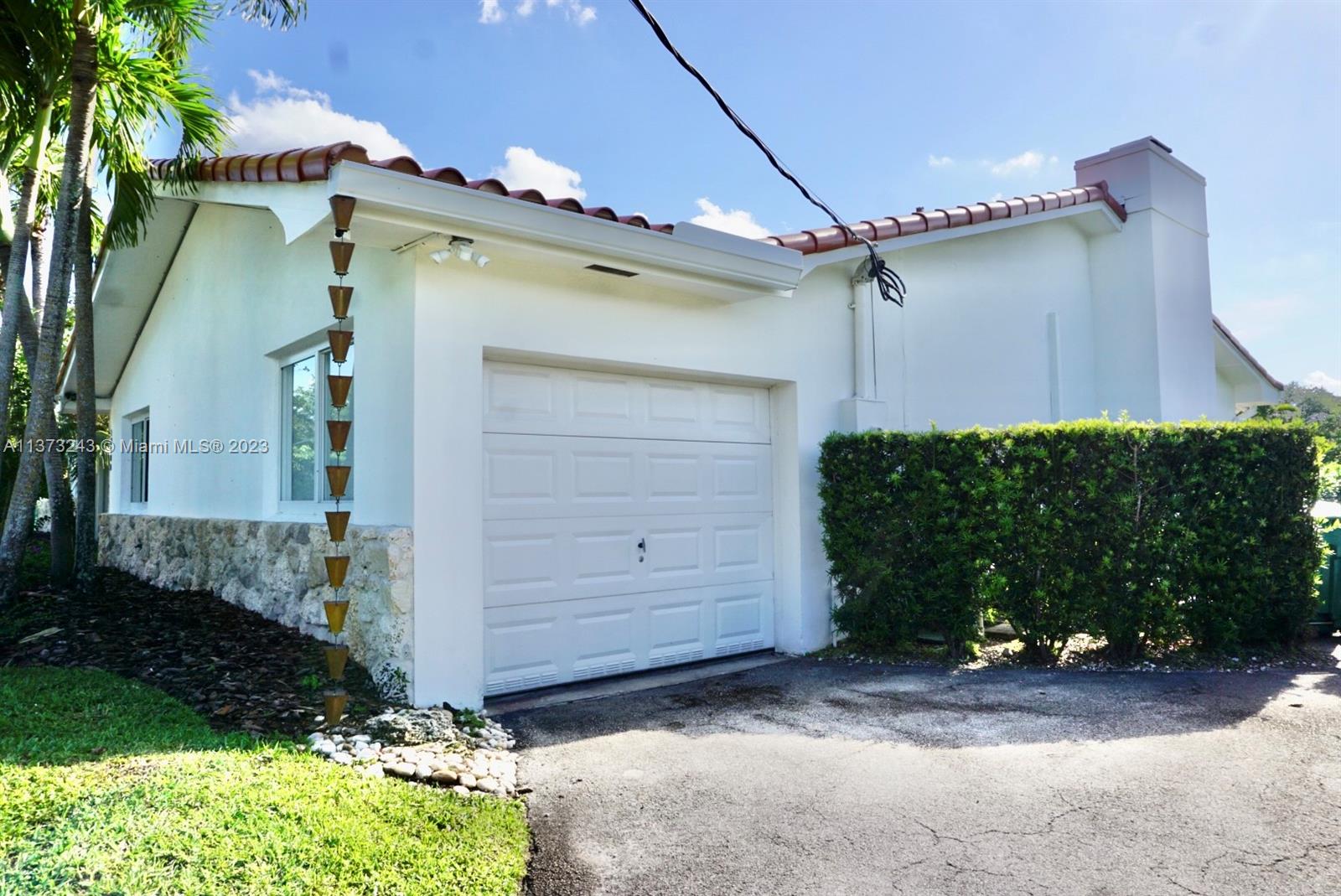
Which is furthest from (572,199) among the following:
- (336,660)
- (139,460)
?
(139,460)

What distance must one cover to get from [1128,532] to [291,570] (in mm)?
6929

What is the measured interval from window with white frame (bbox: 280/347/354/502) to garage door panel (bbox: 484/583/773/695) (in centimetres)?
183

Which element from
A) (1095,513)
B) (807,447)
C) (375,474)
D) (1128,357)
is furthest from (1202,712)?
(1128,357)

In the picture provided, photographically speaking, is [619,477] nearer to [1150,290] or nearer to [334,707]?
[334,707]

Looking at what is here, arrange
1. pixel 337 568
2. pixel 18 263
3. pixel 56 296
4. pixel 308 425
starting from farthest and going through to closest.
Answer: pixel 18 263
pixel 56 296
pixel 308 425
pixel 337 568

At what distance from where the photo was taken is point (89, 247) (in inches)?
355

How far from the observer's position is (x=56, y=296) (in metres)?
Result: 7.79

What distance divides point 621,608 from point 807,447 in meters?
2.36

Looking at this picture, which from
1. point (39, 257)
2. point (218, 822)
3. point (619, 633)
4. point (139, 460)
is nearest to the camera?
point (218, 822)

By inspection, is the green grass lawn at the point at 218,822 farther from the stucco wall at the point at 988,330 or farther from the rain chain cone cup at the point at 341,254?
the stucco wall at the point at 988,330

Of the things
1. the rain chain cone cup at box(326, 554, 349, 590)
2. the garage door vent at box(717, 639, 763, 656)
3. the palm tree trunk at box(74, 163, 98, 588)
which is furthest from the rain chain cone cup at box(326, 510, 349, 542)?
the palm tree trunk at box(74, 163, 98, 588)

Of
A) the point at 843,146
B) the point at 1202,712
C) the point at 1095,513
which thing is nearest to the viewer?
the point at 1202,712

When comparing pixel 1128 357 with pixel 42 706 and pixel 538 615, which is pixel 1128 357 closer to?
pixel 538 615

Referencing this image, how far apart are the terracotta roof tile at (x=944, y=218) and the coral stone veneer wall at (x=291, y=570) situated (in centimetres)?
393
